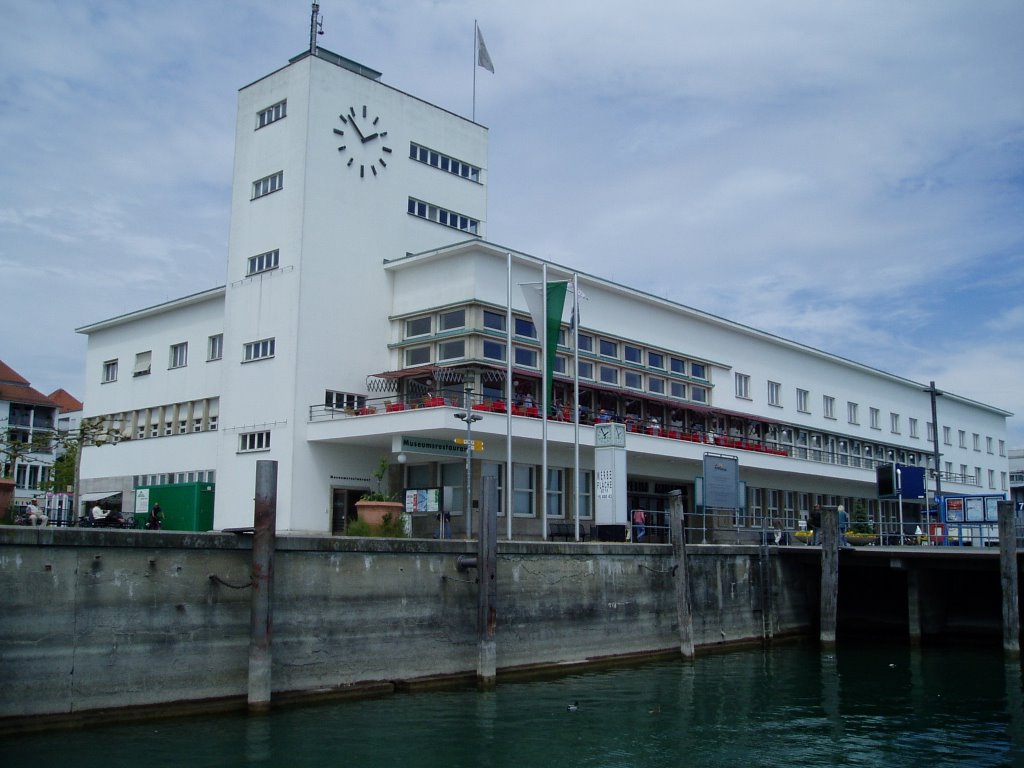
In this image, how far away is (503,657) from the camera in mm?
24500

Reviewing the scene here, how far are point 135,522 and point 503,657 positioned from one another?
1711 centimetres

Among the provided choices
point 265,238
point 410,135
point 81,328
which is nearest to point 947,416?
point 410,135

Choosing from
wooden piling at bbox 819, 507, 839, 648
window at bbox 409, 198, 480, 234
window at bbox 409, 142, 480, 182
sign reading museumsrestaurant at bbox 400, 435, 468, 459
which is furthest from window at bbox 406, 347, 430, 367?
wooden piling at bbox 819, 507, 839, 648

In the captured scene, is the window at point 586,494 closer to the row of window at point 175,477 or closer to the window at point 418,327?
the window at point 418,327

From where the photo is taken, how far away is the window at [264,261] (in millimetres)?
39781

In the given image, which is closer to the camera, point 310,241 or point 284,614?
point 284,614

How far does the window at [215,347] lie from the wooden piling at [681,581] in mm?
23730

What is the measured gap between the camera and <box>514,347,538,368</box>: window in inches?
1567

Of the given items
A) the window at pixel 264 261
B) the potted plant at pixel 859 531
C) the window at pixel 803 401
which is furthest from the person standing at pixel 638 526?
the window at pixel 803 401

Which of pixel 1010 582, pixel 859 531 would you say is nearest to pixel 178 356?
pixel 859 531

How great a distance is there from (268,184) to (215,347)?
8.19 meters

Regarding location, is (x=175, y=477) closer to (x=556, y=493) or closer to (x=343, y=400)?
(x=343, y=400)

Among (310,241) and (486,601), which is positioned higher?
(310,241)

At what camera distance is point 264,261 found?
40.4 m
